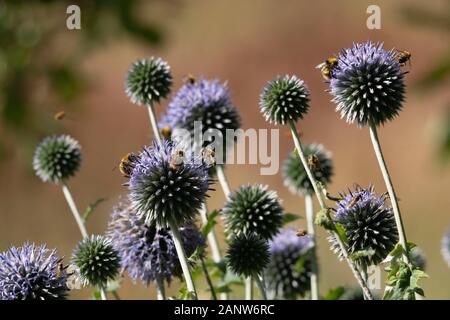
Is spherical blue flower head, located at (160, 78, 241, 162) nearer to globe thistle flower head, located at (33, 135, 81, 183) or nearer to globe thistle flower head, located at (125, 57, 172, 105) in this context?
globe thistle flower head, located at (125, 57, 172, 105)

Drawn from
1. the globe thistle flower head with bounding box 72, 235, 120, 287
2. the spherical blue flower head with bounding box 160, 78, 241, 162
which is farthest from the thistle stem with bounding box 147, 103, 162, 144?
the globe thistle flower head with bounding box 72, 235, 120, 287

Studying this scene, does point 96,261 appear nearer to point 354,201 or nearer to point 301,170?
point 354,201

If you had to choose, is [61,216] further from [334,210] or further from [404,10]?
[404,10]

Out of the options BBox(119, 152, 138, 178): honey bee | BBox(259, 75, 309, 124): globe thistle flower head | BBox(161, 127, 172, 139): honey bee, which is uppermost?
BBox(161, 127, 172, 139): honey bee

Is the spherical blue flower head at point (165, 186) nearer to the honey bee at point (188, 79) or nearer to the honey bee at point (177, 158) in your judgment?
the honey bee at point (177, 158)

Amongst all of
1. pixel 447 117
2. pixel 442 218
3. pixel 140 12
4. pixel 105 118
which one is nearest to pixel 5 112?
pixel 140 12

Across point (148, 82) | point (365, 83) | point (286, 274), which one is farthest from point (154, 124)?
point (286, 274)

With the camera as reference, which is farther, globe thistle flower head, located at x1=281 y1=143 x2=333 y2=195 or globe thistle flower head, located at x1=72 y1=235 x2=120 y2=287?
globe thistle flower head, located at x1=281 y1=143 x2=333 y2=195
